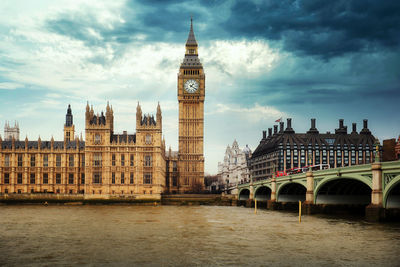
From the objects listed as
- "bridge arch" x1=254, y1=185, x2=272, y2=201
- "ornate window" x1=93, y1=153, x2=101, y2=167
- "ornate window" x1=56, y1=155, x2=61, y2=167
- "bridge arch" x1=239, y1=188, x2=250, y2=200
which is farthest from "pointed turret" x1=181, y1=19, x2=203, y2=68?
"bridge arch" x1=254, y1=185, x2=272, y2=201

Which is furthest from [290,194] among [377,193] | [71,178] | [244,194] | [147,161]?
[71,178]

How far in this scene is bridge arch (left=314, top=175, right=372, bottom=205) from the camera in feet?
203

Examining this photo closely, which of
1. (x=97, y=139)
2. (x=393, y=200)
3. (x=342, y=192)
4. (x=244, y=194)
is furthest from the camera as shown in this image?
(x=244, y=194)

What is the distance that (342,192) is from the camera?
66500 millimetres

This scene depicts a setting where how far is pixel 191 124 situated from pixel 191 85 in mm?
11552

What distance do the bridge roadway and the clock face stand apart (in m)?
43.2

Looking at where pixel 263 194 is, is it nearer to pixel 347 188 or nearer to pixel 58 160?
pixel 347 188

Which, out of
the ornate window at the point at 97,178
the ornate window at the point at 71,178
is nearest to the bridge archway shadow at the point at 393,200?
the ornate window at the point at 97,178

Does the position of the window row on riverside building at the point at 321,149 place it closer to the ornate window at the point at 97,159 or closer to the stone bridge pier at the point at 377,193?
the ornate window at the point at 97,159

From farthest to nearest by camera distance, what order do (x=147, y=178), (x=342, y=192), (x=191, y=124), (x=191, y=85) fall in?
(x=191, y=85) < (x=191, y=124) < (x=147, y=178) < (x=342, y=192)

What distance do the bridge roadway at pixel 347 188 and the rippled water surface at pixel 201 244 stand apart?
10.9 feet

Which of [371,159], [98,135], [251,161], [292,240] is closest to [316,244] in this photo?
[292,240]

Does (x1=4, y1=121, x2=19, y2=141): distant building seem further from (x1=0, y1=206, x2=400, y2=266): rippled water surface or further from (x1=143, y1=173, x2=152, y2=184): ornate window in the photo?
(x1=0, y1=206, x2=400, y2=266): rippled water surface

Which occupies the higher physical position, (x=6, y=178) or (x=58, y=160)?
(x=58, y=160)
